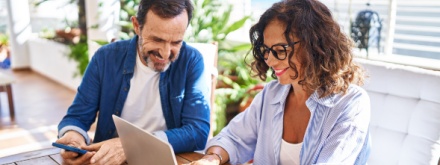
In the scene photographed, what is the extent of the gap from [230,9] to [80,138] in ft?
7.20

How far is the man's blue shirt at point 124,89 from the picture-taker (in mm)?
1710

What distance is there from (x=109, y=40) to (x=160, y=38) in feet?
10.1

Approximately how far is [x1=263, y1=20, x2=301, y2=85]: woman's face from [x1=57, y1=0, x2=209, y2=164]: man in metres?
0.41

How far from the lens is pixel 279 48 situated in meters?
1.27

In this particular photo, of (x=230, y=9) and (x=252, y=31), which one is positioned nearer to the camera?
(x=252, y=31)

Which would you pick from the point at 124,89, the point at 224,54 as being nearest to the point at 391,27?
the point at 224,54

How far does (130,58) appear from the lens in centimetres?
177

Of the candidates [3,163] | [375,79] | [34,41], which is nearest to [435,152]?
[375,79]

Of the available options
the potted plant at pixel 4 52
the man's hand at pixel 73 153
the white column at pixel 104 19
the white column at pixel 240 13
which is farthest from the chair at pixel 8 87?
the man's hand at pixel 73 153

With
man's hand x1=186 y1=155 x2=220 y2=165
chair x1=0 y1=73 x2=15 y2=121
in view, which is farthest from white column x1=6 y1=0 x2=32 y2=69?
man's hand x1=186 y1=155 x2=220 y2=165

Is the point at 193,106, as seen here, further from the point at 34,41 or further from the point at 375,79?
the point at 34,41

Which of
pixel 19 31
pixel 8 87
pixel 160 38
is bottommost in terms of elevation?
pixel 8 87

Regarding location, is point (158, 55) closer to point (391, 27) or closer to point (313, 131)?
point (313, 131)

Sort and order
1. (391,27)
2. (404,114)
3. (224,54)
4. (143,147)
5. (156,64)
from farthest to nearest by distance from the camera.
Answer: (224,54) < (391,27) < (156,64) < (404,114) < (143,147)
